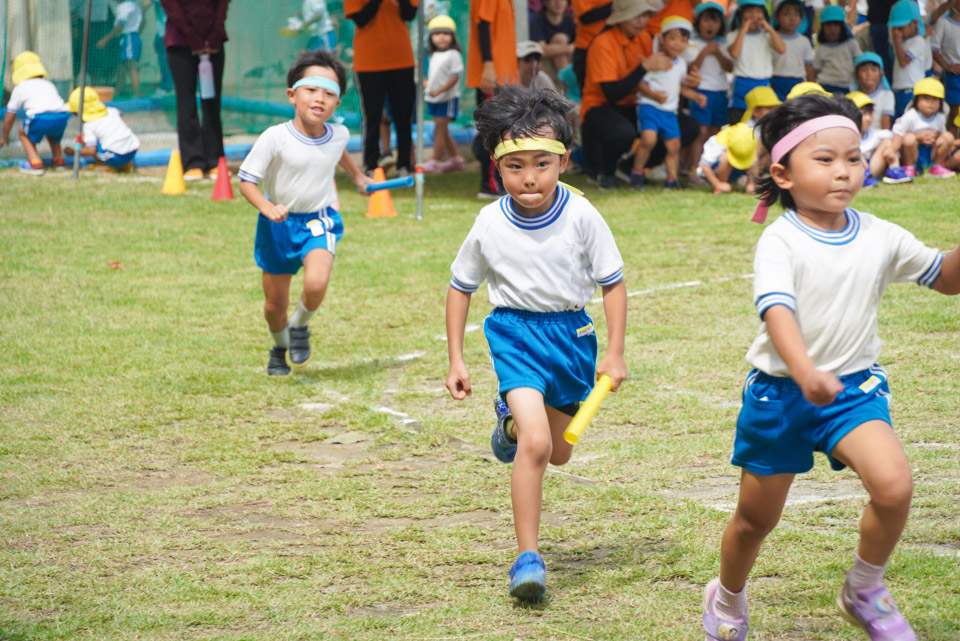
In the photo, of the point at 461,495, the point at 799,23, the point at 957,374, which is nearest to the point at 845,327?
the point at 461,495

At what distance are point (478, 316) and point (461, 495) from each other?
3160 millimetres

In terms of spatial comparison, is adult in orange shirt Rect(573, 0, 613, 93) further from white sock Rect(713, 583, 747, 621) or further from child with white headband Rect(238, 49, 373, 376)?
white sock Rect(713, 583, 747, 621)

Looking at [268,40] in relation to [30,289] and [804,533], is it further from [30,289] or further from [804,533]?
[804,533]

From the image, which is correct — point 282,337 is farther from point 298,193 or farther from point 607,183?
point 607,183

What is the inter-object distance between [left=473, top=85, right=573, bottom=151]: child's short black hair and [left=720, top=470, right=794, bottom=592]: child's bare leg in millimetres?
1377

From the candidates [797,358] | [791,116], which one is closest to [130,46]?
[791,116]

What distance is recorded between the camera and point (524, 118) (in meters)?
3.84

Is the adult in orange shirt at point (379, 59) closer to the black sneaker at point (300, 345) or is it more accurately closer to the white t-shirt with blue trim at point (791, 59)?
the white t-shirt with blue trim at point (791, 59)

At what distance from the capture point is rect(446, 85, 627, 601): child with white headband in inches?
150

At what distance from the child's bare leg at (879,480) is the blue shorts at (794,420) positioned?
6cm

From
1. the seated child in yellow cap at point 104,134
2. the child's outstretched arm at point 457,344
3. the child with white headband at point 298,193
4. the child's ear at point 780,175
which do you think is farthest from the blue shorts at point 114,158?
the child's ear at point 780,175

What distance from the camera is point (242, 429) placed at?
5.40 metres

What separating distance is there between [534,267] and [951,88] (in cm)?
1199

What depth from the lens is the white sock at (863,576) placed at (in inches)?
118
